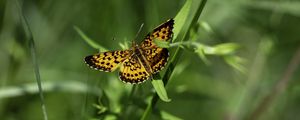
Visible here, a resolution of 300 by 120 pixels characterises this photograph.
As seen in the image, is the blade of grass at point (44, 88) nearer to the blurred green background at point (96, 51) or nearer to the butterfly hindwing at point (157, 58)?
the blurred green background at point (96, 51)

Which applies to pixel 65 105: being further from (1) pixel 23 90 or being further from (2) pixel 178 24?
(2) pixel 178 24

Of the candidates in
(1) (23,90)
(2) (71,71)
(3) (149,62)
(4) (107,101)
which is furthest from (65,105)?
(3) (149,62)

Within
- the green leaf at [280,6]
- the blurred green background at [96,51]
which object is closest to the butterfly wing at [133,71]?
the blurred green background at [96,51]

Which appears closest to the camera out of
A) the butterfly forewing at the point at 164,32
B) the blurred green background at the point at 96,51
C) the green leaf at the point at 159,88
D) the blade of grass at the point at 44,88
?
the green leaf at the point at 159,88

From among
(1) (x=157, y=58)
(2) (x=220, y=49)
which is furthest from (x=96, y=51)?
(1) (x=157, y=58)

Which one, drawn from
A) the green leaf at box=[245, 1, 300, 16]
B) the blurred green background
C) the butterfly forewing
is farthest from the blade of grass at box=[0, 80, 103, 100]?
the green leaf at box=[245, 1, 300, 16]

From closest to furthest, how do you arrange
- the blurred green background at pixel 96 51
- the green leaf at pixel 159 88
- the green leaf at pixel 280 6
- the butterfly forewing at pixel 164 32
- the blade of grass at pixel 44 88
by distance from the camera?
1. the green leaf at pixel 159 88
2. the butterfly forewing at pixel 164 32
3. the blade of grass at pixel 44 88
4. the blurred green background at pixel 96 51
5. the green leaf at pixel 280 6
